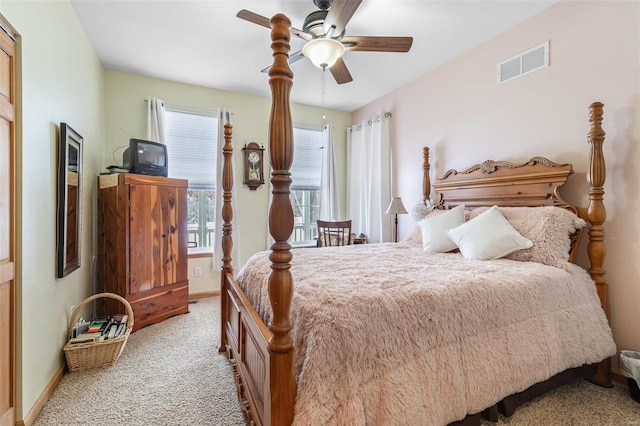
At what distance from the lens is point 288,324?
3.45 ft

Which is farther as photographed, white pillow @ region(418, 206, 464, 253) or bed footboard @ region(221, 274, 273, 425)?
white pillow @ region(418, 206, 464, 253)

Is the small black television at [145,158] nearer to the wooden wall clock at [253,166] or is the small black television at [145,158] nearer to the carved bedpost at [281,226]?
the wooden wall clock at [253,166]

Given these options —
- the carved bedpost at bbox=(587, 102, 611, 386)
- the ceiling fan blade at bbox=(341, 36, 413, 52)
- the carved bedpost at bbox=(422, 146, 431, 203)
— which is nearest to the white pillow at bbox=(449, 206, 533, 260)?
the carved bedpost at bbox=(587, 102, 611, 386)

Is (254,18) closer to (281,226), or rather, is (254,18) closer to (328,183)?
(281,226)

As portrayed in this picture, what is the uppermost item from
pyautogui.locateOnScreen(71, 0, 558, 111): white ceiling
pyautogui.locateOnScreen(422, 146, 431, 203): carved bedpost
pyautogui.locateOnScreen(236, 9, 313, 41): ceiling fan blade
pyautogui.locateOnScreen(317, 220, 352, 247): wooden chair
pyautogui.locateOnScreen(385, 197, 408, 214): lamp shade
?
pyautogui.locateOnScreen(71, 0, 558, 111): white ceiling

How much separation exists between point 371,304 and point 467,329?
537 millimetres

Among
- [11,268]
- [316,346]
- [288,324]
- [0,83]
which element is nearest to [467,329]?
[316,346]

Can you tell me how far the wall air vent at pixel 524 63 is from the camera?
2445 mm

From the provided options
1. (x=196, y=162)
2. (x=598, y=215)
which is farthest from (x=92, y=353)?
(x=598, y=215)

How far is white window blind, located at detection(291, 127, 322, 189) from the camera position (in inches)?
179

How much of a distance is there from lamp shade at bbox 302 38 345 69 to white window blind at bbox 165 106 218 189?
2.31 metres

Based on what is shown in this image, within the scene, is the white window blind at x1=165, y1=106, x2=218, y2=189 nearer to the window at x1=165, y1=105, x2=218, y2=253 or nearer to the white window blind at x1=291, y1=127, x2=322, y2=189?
the window at x1=165, y1=105, x2=218, y2=253

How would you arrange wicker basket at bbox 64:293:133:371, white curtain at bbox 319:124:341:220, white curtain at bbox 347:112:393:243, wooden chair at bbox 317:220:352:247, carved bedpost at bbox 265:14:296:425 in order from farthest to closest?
white curtain at bbox 319:124:341:220
white curtain at bbox 347:112:393:243
wooden chair at bbox 317:220:352:247
wicker basket at bbox 64:293:133:371
carved bedpost at bbox 265:14:296:425

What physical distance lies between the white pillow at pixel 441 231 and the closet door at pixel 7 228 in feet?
9.14
